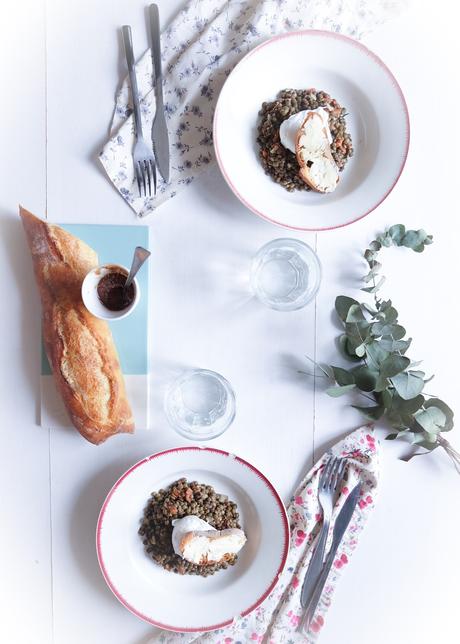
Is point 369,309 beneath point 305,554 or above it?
above

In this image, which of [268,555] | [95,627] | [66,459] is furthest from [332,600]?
[66,459]

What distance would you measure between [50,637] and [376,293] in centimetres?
89

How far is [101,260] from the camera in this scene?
45.3 inches

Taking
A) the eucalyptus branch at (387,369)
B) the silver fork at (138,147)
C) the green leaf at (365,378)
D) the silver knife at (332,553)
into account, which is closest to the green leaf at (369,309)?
the eucalyptus branch at (387,369)

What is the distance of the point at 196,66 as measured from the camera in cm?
115

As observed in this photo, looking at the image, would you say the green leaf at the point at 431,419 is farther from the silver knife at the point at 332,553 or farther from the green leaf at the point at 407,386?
the silver knife at the point at 332,553

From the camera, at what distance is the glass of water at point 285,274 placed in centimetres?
117

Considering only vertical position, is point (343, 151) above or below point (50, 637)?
above

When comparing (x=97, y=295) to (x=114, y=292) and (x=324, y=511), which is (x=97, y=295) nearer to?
(x=114, y=292)

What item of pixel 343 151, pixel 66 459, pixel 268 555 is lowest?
pixel 268 555

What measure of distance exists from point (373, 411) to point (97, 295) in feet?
1.79

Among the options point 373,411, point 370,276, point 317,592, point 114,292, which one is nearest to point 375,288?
point 370,276

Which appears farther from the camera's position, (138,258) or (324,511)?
(324,511)

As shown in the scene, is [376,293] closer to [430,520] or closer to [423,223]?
[423,223]
